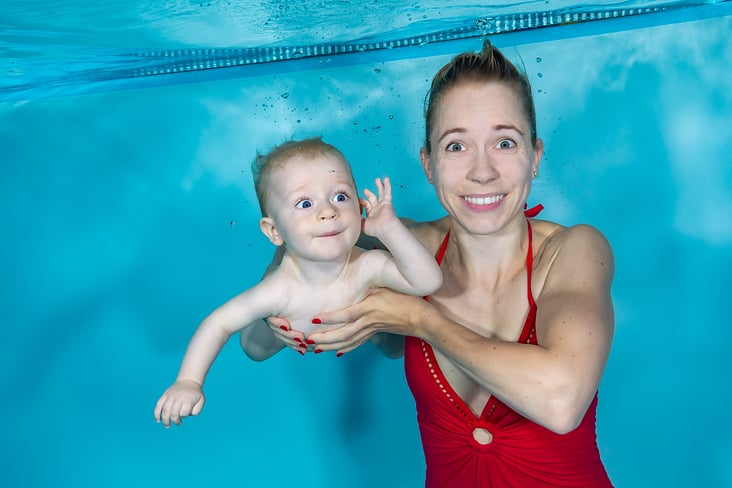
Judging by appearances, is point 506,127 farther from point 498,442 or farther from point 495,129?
point 498,442

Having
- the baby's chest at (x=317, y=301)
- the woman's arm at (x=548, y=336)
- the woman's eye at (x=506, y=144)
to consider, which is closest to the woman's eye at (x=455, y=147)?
the woman's eye at (x=506, y=144)

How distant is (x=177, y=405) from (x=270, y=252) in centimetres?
305

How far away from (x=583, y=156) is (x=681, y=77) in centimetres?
85

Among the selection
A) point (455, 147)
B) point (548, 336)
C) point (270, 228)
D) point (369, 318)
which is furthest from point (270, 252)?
point (548, 336)

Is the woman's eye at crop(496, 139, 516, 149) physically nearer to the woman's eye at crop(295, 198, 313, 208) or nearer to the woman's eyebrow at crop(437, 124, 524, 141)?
the woman's eyebrow at crop(437, 124, 524, 141)

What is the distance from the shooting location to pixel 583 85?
481 centimetres

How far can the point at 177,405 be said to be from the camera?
2043 millimetres

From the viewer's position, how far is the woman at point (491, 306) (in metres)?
2.02

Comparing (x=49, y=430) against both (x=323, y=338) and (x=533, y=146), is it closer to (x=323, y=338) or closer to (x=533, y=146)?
(x=323, y=338)

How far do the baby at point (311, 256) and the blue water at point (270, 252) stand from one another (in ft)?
7.17

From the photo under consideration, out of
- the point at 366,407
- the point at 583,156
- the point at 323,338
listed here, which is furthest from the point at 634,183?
the point at 323,338

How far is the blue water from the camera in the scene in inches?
174

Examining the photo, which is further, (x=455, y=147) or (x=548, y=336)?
(x=455, y=147)

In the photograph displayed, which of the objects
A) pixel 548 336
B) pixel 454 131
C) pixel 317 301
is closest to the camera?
pixel 548 336
